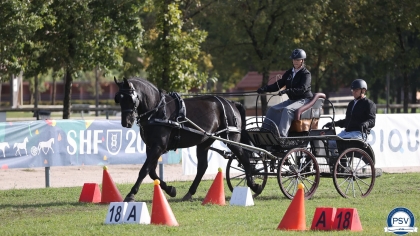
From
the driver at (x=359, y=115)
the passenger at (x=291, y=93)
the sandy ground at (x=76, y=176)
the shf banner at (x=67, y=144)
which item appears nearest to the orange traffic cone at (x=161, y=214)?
the passenger at (x=291, y=93)

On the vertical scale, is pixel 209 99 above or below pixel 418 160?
above

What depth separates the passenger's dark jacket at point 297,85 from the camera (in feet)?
44.9

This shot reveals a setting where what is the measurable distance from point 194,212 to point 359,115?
13.5 ft

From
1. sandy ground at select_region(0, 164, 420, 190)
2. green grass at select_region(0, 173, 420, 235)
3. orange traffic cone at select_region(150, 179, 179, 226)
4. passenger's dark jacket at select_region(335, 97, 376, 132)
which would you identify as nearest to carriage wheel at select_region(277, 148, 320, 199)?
green grass at select_region(0, 173, 420, 235)

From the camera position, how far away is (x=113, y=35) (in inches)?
914

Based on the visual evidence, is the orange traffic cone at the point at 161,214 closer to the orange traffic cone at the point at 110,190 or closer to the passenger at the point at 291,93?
the orange traffic cone at the point at 110,190

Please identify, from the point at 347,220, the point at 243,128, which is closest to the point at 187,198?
the point at 243,128

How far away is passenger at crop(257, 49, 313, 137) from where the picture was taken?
44.3 ft

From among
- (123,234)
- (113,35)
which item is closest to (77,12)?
(113,35)

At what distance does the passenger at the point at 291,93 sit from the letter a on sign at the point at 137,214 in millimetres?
3972

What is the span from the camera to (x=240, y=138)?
14281 millimetres

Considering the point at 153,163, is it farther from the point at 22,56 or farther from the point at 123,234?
the point at 22,56

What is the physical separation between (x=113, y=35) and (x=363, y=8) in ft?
33.5

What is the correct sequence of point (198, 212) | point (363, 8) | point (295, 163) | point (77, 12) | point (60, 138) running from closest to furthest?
point (198, 212)
point (295, 163)
point (60, 138)
point (77, 12)
point (363, 8)
